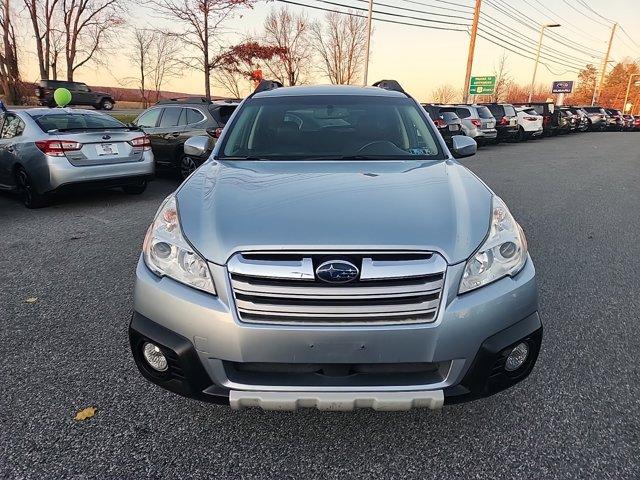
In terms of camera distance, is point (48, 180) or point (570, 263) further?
point (48, 180)

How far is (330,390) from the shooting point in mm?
1887

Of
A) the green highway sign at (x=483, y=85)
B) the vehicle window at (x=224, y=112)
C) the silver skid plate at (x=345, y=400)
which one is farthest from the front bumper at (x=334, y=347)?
the green highway sign at (x=483, y=85)

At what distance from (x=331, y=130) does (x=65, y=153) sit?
4830 mm

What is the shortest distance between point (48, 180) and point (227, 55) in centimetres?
1961

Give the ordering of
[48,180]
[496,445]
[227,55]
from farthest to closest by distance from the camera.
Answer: [227,55] < [48,180] < [496,445]

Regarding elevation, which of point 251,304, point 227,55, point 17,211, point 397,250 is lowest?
point 17,211

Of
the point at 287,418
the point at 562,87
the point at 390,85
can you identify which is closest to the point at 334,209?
the point at 287,418

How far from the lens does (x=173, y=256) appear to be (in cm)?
211

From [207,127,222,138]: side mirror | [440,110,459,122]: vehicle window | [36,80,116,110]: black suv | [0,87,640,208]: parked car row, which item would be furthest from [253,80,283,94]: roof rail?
[36,80,116,110]: black suv

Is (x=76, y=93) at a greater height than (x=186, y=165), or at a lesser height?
greater

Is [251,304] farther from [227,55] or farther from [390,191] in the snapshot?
[227,55]

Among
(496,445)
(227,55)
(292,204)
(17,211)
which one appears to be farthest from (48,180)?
(227,55)

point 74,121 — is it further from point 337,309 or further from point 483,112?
point 483,112

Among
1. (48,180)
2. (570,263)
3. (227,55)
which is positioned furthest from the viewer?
(227,55)
